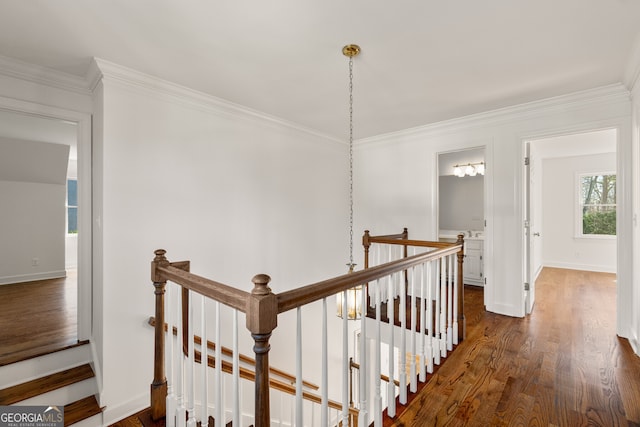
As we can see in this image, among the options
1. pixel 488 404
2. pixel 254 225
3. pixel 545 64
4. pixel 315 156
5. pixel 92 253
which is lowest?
pixel 488 404

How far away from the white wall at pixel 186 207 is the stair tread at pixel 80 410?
0.09 m

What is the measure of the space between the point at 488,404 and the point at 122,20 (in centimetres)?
333

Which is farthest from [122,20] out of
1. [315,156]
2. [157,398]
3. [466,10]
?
[315,156]

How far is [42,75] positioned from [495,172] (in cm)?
454

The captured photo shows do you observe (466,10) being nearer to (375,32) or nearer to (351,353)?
(375,32)

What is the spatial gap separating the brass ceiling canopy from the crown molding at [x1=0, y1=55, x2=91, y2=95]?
7.47 feet

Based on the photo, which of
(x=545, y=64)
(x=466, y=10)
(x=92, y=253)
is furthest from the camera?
(x=92, y=253)

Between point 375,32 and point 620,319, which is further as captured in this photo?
point 620,319

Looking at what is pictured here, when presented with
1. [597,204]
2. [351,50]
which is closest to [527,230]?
[351,50]

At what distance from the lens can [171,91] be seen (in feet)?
8.90

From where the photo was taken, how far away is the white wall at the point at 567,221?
5730 millimetres

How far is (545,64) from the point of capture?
236 centimetres

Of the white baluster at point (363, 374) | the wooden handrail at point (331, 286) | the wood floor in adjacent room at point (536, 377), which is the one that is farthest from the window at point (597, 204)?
the white baluster at point (363, 374)

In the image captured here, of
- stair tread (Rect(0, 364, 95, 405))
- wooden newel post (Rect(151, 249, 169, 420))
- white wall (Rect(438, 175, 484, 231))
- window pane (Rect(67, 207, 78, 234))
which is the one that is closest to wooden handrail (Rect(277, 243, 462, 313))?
wooden newel post (Rect(151, 249, 169, 420))
